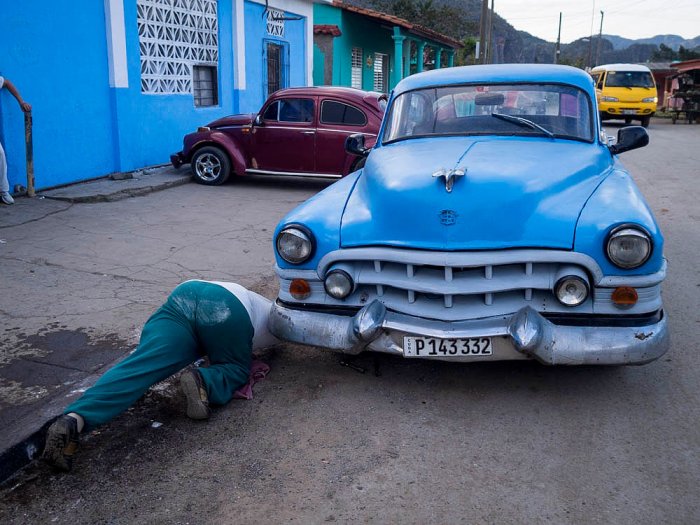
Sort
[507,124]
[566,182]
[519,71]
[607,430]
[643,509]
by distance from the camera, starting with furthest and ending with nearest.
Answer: [519,71]
[507,124]
[566,182]
[607,430]
[643,509]

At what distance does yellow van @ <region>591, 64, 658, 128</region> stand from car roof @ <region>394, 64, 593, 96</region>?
20133mm

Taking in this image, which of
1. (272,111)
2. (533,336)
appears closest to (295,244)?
(533,336)

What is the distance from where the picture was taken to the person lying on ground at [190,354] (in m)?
3.18

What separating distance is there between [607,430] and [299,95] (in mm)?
8140

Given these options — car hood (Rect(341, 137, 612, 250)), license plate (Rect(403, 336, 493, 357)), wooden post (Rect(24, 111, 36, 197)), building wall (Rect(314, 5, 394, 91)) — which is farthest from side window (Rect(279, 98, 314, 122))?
building wall (Rect(314, 5, 394, 91))

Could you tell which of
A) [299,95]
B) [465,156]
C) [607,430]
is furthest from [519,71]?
[299,95]

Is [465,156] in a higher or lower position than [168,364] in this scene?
higher

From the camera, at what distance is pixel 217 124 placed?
36.4ft

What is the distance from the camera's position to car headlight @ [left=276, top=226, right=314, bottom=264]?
3.82m

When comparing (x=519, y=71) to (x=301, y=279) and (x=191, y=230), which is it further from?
(x=191, y=230)

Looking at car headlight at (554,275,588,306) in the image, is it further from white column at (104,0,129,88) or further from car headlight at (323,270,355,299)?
white column at (104,0,129,88)

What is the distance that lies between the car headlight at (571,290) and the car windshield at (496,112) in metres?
1.49

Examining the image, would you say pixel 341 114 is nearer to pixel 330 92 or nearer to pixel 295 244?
pixel 330 92

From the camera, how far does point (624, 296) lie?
11.3ft
